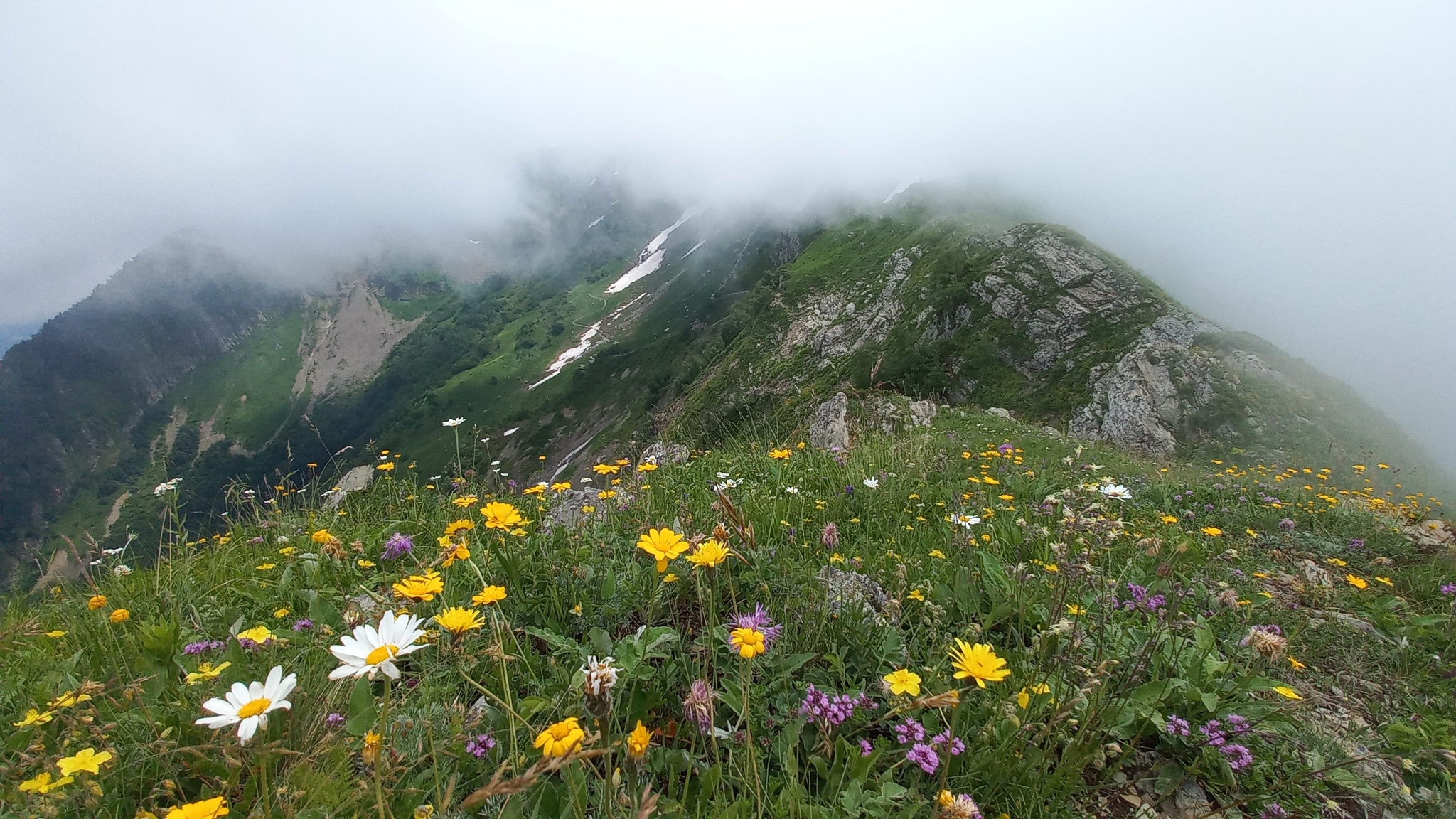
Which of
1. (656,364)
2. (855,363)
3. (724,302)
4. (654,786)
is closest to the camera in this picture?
(654,786)

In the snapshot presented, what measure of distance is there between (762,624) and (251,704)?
1.74 m

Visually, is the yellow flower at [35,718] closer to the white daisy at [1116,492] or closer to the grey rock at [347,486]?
the grey rock at [347,486]

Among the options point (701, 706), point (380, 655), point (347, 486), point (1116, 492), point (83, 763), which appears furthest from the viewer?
point (347, 486)

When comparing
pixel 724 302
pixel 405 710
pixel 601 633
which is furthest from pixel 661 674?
pixel 724 302

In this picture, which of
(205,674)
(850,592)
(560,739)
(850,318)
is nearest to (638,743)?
(560,739)

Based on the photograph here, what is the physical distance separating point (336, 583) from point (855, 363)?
221 feet

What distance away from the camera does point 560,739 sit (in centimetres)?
139

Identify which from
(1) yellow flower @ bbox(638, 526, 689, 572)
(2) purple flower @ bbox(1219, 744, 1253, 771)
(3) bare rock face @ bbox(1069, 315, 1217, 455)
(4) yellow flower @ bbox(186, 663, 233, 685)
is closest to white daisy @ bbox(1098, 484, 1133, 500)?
(2) purple flower @ bbox(1219, 744, 1253, 771)

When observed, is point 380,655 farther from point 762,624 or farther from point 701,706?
point 762,624

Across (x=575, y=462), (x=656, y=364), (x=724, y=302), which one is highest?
(x=724, y=302)

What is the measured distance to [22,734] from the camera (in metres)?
1.98

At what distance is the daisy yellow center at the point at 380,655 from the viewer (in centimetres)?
146

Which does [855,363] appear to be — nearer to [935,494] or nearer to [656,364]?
[656,364]

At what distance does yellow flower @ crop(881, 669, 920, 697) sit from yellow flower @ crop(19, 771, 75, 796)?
7.55 ft
